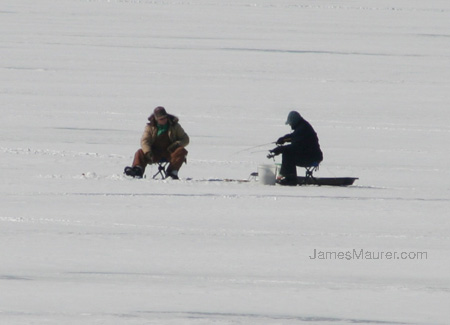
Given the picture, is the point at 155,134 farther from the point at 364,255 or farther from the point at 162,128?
the point at 364,255

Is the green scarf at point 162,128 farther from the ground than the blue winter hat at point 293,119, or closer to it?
closer to it

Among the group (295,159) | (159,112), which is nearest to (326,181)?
(295,159)

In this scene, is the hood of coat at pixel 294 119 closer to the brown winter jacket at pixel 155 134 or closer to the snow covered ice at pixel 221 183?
the snow covered ice at pixel 221 183

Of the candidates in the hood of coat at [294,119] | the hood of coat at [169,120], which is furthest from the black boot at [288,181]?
the hood of coat at [169,120]

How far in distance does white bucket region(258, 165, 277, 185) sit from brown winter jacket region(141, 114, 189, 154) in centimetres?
72

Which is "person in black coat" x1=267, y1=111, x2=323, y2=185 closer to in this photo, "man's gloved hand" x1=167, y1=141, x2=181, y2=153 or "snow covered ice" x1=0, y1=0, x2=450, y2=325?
"snow covered ice" x1=0, y1=0, x2=450, y2=325

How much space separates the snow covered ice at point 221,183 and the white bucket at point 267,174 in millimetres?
118

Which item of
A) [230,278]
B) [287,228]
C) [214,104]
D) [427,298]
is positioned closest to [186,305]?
[230,278]

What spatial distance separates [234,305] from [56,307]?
3.04 ft

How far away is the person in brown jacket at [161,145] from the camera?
32.2 feet

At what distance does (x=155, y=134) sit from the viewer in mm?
9891

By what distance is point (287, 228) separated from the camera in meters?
7.83

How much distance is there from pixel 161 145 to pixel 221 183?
0.64m

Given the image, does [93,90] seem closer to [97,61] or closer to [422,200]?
[97,61]
